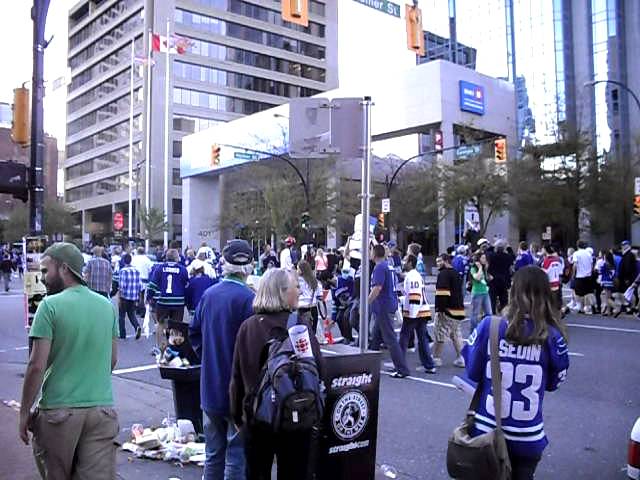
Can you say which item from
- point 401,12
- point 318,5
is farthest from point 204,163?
point 318,5

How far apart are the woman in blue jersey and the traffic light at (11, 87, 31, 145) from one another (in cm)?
606

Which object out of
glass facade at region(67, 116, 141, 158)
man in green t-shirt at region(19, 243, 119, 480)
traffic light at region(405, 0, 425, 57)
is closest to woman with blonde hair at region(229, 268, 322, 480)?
man in green t-shirt at region(19, 243, 119, 480)

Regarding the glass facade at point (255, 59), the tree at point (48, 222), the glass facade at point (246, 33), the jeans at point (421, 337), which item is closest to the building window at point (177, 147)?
the glass facade at point (255, 59)

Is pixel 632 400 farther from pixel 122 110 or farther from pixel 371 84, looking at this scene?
pixel 122 110

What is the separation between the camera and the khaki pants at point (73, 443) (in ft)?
10.6

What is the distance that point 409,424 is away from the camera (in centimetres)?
670

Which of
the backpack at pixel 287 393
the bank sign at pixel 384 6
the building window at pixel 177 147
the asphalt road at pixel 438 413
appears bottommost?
the asphalt road at pixel 438 413

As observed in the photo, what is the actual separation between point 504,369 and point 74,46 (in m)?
105

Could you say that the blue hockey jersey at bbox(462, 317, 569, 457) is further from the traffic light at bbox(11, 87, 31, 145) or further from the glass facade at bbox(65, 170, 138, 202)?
the glass facade at bbox(65, 170, 138, 202)

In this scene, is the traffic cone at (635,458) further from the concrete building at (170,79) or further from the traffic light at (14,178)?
the concrete building at (170,79)

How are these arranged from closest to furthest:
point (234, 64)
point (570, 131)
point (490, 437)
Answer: point (490, 437), point (570, 131), point (234, 64)

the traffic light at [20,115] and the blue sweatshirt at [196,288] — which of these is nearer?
the traffic light at [20,115]

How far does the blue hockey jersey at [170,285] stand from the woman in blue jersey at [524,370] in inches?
320

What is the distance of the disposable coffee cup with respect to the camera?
133 inches
